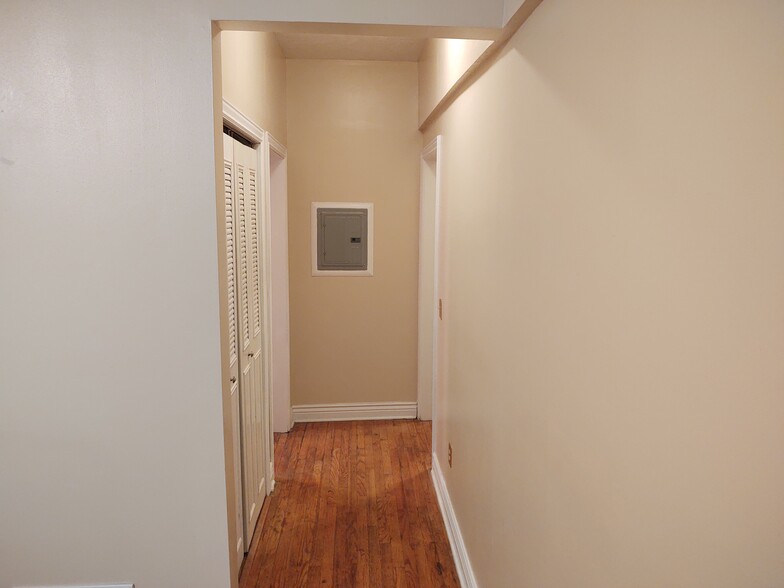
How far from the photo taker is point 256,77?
9.04 feet

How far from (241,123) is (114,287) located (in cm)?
95

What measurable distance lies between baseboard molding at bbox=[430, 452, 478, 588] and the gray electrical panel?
1486mm

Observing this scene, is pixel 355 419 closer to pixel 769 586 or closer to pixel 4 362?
pixel 4 362

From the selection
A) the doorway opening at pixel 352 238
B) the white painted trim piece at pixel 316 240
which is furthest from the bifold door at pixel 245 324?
the white painted trim piece at pixel 316 240

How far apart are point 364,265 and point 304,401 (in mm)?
1122

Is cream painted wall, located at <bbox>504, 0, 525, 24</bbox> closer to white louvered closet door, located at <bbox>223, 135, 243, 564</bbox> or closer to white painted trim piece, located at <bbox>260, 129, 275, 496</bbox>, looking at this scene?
white louvered closet door, located at <bbox>223, 135, 243, 564</bbox>

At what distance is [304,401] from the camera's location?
14.2ft

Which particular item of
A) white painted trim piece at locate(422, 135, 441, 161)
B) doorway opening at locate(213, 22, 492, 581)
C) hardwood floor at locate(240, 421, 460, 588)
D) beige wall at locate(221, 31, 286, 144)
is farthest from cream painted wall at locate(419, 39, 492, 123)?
hardwood floor at locate(240, 421, 460, 588)

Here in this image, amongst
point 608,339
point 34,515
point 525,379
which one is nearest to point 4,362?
point 34,515

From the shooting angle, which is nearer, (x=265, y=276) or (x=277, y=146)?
(x=265, y=276)

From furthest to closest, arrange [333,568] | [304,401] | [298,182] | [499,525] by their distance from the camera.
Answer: [304,401]
[298,182]
[333,568]
[499,525]

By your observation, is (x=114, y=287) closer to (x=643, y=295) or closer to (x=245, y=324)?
(x=245, y=324)

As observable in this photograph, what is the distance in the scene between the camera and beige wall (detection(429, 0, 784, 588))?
2.29 ft

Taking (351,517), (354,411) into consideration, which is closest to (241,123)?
(351,517)
